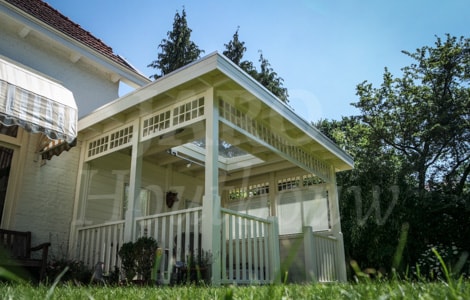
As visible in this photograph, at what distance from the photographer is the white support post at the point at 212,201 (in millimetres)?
5241

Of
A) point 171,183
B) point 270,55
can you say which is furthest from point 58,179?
point 270,55

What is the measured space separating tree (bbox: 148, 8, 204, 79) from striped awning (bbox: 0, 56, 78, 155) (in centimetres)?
1737

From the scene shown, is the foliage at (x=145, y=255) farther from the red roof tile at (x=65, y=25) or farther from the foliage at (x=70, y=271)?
the red roof tile at (x=65, y=25)

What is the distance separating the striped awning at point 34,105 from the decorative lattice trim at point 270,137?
2564 mm

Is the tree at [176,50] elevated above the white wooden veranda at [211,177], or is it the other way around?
the tree at [176,50]

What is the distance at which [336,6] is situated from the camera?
27.6 feet

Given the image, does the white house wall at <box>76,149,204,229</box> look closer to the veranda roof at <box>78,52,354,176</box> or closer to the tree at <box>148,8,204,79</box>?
the veranda roof at <box>78,52,354,176</box>

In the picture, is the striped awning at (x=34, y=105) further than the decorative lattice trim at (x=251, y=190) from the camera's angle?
No

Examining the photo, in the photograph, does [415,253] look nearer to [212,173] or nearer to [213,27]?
[212,173]

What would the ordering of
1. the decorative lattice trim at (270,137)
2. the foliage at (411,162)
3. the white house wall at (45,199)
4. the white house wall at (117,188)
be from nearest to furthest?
1. the decorative lattice trim at (270,137)
2. the white house wall at (45,199)
3. the white house wall at (117,188)
4. the foliage at (411,162)

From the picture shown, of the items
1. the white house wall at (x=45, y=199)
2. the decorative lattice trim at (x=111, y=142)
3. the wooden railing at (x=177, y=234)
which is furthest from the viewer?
the decorative lattice trim at (x=111, y=142)

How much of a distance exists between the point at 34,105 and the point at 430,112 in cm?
1391

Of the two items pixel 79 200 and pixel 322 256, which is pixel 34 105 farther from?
pixel 322 256

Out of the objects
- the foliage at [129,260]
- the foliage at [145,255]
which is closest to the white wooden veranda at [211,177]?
the foliage at [145,255]
